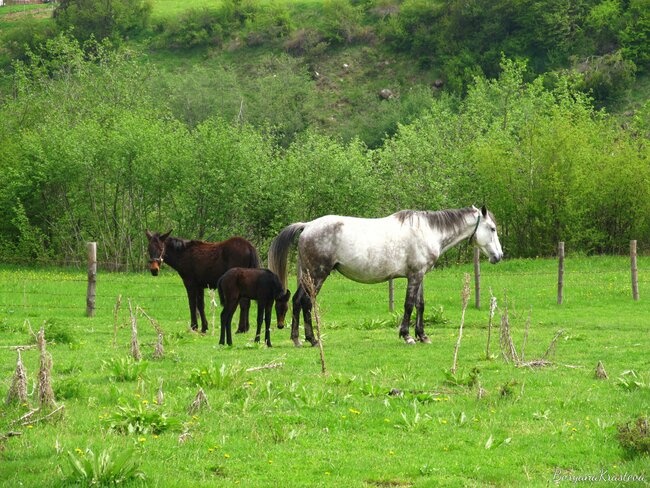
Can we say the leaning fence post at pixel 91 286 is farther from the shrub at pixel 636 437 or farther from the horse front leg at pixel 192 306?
the shrub at pixel 636 437

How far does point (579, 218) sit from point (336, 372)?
2905cm

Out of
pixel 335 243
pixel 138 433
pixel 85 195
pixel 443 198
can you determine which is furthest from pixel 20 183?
pixel 138 433

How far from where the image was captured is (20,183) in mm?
39750

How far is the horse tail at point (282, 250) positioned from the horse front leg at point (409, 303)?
2.29 meters

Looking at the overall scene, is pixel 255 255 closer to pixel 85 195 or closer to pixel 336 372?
pixel 336 372

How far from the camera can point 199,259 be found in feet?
63.4

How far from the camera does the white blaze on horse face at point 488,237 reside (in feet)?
58.4

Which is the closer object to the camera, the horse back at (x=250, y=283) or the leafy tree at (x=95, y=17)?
the horse back at (x=250, y=283)

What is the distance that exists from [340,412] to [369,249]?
22.8ft

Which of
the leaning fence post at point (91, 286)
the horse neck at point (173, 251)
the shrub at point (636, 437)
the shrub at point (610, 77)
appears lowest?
the shrub at point (636, 437)

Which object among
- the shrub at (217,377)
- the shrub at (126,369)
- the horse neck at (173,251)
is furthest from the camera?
the horse neck at (173,251)

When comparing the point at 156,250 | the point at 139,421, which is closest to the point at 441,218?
the point at 156,250

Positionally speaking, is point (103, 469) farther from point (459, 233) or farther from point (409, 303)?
point (459, 233)

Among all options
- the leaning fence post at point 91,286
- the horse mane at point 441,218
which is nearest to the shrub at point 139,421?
the horse mane at point 441,218
